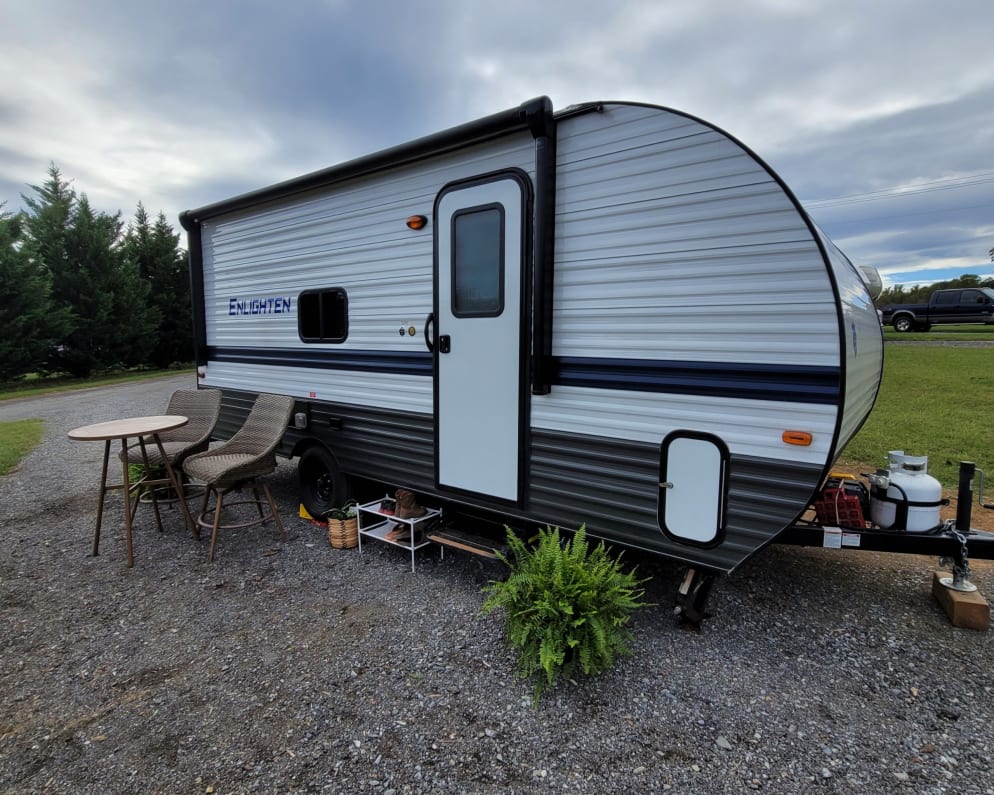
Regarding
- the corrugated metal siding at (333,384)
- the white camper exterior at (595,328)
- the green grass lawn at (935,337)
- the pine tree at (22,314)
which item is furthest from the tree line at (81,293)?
the green grass lawn at (935,337)

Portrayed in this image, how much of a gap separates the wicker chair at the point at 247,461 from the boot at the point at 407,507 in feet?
3.46

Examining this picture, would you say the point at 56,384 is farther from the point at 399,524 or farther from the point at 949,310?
the point at 949,310

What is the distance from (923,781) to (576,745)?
1.25 m

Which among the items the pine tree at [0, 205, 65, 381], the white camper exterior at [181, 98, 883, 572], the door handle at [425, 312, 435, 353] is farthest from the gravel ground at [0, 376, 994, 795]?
the pine tree at [0, 205, 65, 381]

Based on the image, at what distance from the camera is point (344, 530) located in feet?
13.6

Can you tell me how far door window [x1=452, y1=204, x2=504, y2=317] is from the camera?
323cm

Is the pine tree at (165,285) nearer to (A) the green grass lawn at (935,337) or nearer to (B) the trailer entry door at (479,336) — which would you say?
(B) the trailer entry door at (479,336)

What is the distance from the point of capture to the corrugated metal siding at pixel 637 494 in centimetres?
245

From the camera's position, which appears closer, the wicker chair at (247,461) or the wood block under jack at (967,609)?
the wood block under jack at (967,609)

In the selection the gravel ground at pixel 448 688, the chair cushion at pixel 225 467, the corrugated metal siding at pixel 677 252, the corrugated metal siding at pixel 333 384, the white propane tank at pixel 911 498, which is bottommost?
the gravel ground at pixel 448 688

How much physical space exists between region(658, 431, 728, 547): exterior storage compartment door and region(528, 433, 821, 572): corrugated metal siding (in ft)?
0.13

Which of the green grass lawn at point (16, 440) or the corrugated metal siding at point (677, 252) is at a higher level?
the corrugated metal siding at point (677, 252)

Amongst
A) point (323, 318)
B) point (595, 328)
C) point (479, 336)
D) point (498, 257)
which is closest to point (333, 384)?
point (323, 318)

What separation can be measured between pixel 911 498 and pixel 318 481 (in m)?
4.20
